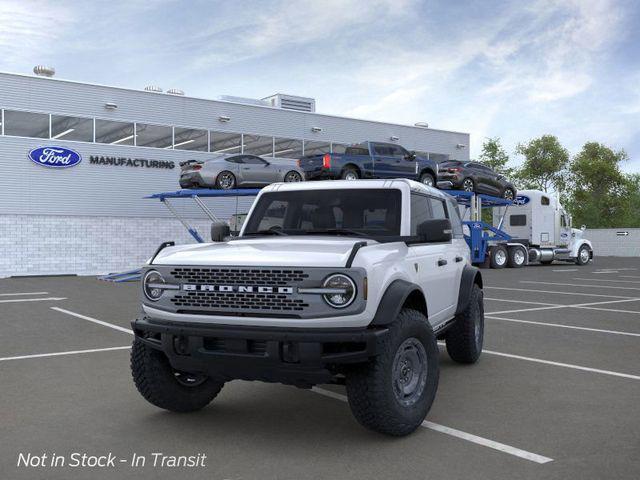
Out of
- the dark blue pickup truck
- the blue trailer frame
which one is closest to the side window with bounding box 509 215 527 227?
the blue trailer frame

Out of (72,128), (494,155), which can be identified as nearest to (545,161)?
(494,155)

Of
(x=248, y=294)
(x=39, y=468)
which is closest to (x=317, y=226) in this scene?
(x=248, y=294)

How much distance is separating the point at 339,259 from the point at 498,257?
86.6 ft

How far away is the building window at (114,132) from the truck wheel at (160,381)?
24.0 metres

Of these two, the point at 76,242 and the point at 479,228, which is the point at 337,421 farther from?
the point at 479,228

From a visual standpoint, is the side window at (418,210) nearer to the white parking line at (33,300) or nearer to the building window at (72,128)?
the white parking line at (33,300)

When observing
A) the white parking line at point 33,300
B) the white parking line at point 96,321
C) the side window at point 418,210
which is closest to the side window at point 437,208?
the side window at point 418,210

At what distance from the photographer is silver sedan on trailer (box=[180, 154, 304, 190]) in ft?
74.7

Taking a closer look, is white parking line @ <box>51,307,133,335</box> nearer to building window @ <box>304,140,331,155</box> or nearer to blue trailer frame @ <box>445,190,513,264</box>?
blue trailer frame @ <box>445,190,513,264</box>

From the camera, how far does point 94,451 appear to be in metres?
4.38

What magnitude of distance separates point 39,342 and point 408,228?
5794mm

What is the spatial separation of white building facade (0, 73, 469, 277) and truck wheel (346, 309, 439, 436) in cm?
2407

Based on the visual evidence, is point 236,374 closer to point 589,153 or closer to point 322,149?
point 322,149

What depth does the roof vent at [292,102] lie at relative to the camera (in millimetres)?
33656
